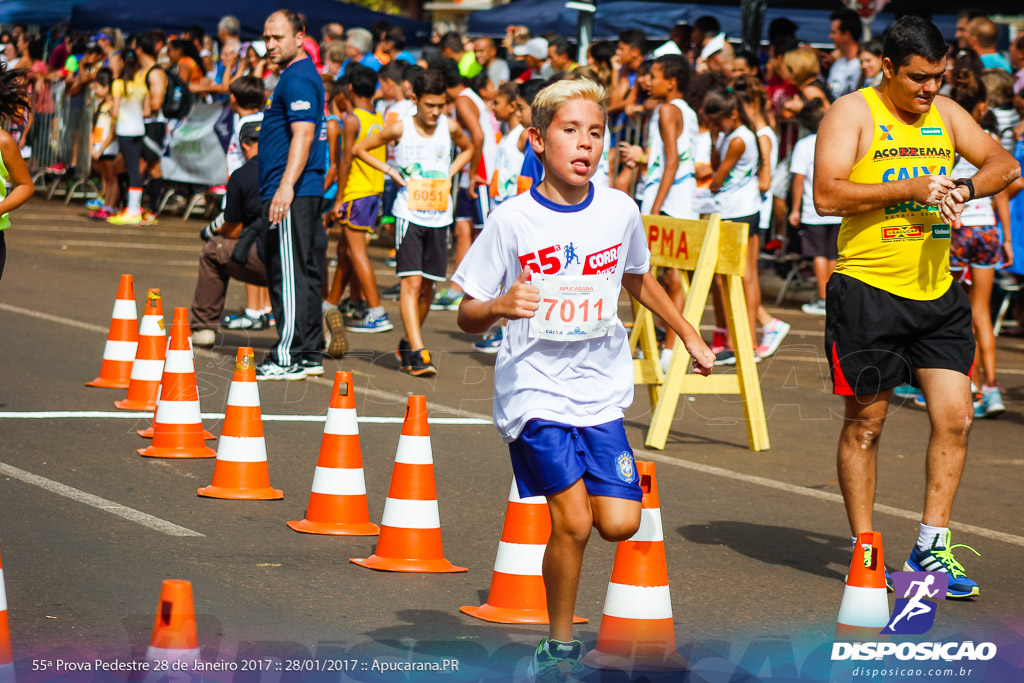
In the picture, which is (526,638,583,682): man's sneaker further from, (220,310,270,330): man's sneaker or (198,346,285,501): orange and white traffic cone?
(220,310,270,330): man's sneaker

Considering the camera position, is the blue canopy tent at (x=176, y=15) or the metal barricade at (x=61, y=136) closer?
the metal barricade at (x=61, y=136)

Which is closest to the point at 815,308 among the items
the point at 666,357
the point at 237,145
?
the point at 666,357

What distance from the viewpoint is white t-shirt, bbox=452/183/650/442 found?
4355 mm

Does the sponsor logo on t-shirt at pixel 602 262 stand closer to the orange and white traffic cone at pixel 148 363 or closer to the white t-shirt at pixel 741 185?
the orange and white traffic cone at pixel 148 363

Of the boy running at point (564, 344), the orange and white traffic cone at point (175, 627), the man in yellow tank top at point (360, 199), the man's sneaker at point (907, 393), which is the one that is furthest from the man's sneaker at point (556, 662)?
the man in yellow tank top at point (360, 199)

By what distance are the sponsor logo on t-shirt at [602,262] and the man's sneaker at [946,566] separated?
6.51 ft

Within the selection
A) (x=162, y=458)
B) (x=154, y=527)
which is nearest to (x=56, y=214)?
(x=162, y=458)

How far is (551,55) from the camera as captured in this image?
16062 millimetres

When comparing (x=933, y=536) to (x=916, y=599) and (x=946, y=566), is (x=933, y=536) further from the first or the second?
(x=916, y=599)

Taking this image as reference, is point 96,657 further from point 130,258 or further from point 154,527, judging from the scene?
point 130,258

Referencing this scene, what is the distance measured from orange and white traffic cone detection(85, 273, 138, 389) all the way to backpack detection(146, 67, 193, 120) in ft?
39.7

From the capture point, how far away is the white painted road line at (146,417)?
795cm

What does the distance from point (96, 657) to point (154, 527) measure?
5.29 ft

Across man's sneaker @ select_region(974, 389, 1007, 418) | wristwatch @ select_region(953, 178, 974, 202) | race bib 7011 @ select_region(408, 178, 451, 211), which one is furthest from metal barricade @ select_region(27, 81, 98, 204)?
wristwatch @ select_region(953, 178, 974, 202)
